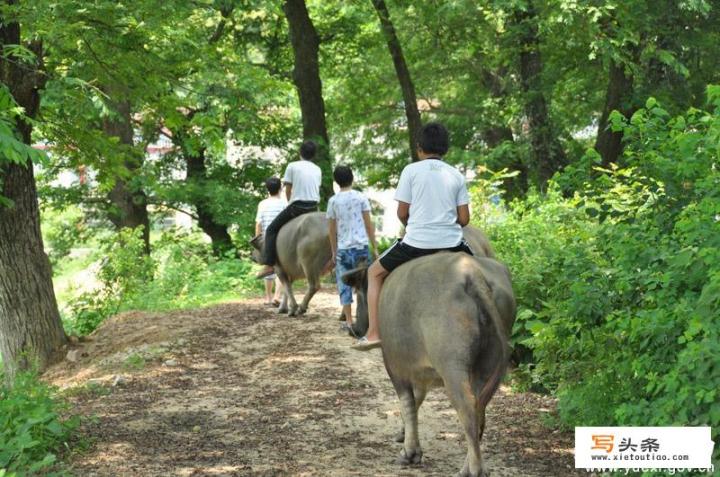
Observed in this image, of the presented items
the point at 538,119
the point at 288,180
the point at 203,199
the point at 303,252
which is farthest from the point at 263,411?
the point at 203,199

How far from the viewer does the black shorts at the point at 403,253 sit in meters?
8.20

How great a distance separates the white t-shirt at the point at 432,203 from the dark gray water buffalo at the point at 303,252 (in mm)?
6453

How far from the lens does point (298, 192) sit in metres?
15.2

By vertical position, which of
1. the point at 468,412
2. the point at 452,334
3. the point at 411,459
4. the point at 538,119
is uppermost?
the point at 538,119

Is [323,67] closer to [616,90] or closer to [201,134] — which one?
[616,90]

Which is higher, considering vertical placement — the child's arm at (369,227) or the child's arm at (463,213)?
the child's arm at (463,213)

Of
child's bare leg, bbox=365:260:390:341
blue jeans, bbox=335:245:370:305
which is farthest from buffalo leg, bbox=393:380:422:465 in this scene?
blue jeans, bbox=335:245:370:305

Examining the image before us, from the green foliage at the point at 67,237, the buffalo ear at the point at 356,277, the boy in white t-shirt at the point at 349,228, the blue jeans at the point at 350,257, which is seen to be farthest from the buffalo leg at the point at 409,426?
the green foliage at the point at 67,237

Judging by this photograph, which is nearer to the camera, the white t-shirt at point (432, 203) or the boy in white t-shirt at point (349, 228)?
the white t-shirt at point (432, 203)

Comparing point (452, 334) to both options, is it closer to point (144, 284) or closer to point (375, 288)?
point (375, 288)

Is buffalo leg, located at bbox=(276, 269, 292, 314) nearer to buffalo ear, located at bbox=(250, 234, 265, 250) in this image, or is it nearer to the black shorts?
buffalo ear, located at bbox=(250, 234, 265, 250)

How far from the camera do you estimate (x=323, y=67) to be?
33781 mm

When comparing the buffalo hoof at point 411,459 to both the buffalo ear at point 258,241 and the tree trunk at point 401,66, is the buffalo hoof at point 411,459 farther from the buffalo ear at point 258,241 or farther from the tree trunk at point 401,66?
the tree trunk at point 401,66

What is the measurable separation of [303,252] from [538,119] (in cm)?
1001
